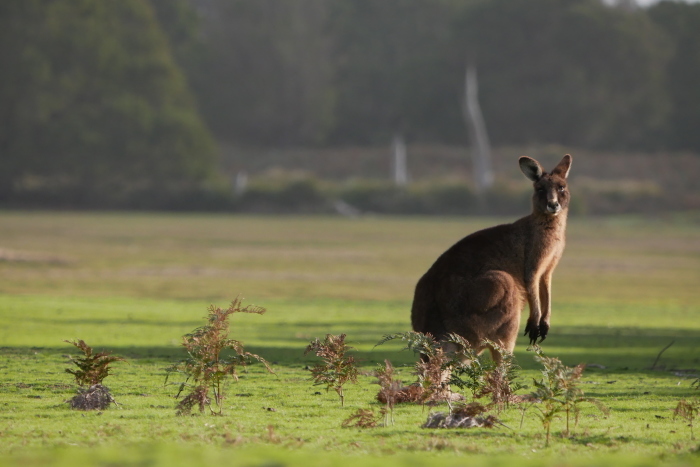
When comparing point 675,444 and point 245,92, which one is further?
point 245,92

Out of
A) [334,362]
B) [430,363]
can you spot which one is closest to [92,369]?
[334,362]

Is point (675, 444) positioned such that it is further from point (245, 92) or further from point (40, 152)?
point (245, 92)

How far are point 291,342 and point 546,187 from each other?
634 cm

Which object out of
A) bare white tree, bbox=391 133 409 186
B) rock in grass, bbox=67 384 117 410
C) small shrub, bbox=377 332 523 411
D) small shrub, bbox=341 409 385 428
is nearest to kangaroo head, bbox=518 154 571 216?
small shrub, bbox=377 332 523 411

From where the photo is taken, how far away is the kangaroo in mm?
9508

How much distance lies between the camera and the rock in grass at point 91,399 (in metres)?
9.04

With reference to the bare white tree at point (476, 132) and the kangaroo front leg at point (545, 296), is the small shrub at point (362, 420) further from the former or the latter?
the bare white tree at point (476, 132)

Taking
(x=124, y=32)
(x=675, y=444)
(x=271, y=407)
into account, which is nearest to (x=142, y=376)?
(x=271, y=407)

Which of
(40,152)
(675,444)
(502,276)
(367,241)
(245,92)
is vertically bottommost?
(675,444)

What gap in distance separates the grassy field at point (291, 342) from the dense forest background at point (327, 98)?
26.8m

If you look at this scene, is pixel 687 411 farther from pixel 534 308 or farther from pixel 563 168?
pixel 563 168

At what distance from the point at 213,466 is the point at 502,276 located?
13.1 ft

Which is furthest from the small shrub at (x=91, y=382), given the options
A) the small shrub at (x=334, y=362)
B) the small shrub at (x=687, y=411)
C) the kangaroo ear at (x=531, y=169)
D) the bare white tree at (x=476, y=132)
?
the bare white tree at (x=476, y=132)

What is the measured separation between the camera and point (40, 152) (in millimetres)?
76125
